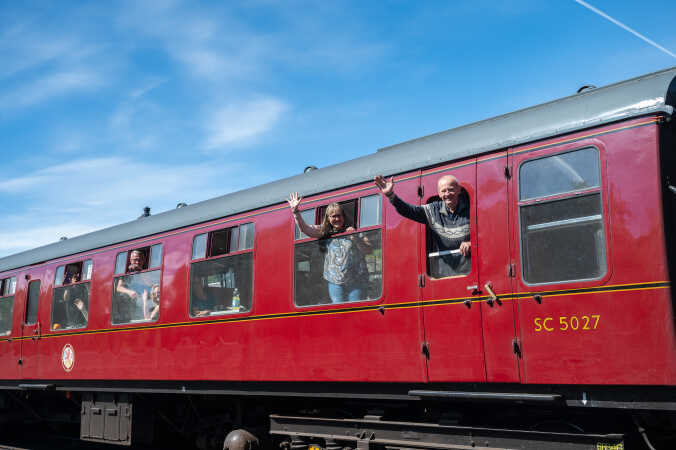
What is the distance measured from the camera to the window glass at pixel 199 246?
28.2 feet

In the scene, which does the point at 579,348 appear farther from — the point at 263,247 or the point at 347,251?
the point at 263,247

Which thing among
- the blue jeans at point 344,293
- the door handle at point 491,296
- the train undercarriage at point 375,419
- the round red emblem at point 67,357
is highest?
the blue jeans at point 344,293

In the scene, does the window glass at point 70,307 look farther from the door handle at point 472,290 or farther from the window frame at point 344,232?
the door handle at point 472,290

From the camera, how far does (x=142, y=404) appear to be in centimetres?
992

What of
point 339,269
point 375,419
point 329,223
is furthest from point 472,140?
point 375,419

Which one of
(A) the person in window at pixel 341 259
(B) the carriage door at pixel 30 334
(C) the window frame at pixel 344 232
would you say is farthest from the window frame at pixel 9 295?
(A) the person in window at pixel 341 259

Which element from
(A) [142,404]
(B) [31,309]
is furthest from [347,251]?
(B) [31,309]

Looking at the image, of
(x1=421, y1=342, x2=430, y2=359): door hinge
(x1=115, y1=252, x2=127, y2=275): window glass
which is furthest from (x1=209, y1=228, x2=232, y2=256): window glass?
(x1=421, y1=342, x2=430, y2=359): door hinge

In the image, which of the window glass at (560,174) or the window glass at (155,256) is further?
the window glass at (155,256)

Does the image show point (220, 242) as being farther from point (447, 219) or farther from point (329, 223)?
point (447, 219)

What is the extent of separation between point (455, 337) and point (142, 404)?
590 centimetres

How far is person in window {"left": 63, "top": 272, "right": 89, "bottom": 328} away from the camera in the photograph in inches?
412

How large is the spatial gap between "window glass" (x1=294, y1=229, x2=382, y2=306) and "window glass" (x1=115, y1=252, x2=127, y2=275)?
372cm

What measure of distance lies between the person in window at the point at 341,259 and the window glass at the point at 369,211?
A: 0.17 metres
